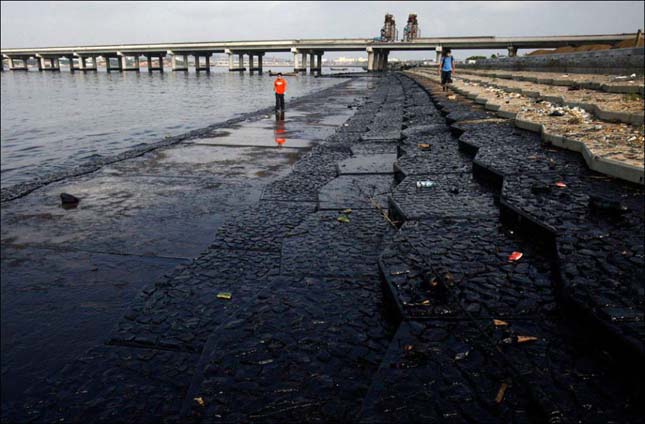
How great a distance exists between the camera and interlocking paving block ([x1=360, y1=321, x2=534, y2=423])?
1623 millimetres

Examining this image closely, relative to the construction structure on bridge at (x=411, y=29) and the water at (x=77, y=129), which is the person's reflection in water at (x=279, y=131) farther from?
the construction structure on bridge at (x=411, y=29)

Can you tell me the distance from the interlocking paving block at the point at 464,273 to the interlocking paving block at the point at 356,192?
1.41 metres

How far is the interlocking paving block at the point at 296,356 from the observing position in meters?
1.81

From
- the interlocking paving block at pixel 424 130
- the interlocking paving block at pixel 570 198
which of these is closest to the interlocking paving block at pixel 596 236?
the interlocking paving block at pixel 570 198

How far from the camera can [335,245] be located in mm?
3658

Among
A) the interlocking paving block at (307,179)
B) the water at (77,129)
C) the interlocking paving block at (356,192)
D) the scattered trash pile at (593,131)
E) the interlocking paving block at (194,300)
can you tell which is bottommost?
the water at (77,129)

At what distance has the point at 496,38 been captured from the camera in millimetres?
75000

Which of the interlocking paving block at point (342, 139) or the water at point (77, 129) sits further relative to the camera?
the water at point (77, 129)

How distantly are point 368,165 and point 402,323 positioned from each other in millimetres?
4838

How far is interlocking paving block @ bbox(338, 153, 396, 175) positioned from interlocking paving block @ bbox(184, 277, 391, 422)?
3.72 meters

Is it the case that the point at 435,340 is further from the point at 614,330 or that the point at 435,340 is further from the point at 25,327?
the point at 25,327

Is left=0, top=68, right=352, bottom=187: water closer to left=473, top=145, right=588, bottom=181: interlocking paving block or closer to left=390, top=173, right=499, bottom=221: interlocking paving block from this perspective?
left=390, top=173, right=499, bottom=221: interlocking paving block

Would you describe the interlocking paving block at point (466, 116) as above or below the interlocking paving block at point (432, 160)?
above

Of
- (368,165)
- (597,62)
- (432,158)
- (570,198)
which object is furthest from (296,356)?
(597,62)
